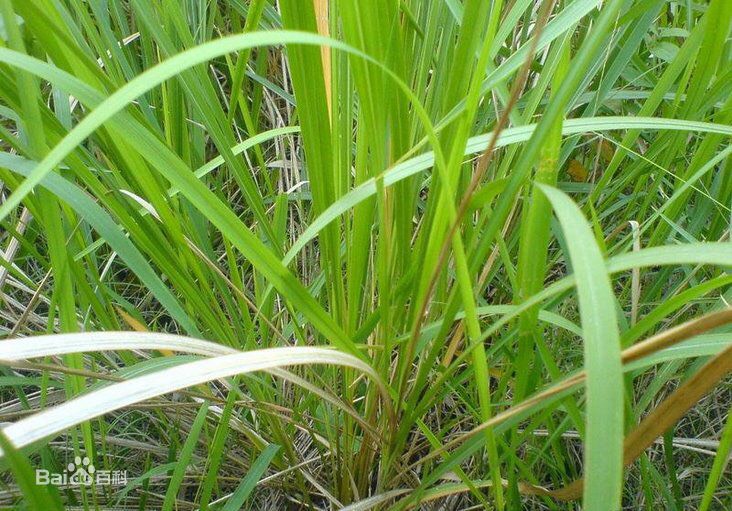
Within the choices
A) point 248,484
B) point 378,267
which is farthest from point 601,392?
point 248,484

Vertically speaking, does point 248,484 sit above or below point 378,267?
below

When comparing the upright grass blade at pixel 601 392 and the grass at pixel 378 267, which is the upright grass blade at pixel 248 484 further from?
the upright grass blade at pixel 601 392

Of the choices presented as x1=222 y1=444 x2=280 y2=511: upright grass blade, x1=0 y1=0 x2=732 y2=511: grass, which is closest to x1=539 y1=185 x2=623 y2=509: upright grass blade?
x1=0 y1=0 x2=732 y2=511: grass

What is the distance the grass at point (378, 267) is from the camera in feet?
1.25

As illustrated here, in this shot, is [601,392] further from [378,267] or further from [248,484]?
[248,484]

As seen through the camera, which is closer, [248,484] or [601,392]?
[601,392]

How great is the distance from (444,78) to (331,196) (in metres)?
0.21

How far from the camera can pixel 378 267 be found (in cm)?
57

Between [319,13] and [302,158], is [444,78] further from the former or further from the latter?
[302,158]

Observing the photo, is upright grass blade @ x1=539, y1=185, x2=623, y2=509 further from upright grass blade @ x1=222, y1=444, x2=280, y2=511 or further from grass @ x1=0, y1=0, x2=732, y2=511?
upright grass blade @ x1=222, y1=444, x2=280, y2=511

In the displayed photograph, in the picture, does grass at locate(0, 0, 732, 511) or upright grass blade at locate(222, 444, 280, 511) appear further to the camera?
upright grass blade at locate(222, 444, 280, 511)

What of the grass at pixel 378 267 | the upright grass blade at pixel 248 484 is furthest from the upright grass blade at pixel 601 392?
the upright grass blade at pixel 248 484

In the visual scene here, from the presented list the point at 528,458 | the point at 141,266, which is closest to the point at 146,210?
the point at 141,266

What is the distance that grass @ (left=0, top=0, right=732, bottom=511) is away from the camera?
380 millimetres
